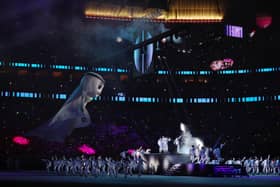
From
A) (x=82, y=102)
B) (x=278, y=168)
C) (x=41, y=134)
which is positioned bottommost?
(x=278, y=168)

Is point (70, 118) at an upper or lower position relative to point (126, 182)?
upper

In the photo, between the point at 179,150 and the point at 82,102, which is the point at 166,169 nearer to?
the point at 179,150

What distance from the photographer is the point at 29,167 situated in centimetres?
4581

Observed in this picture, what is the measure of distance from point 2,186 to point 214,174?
61.1 feet

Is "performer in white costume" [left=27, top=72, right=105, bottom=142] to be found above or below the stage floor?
above

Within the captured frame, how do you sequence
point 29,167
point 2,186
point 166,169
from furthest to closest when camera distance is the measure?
1. point 29,167
2. point 166,169
3. point 2,186

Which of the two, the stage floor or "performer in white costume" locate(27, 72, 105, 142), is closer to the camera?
the stage floor

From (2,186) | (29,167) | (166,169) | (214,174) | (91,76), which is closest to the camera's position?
(2,186)

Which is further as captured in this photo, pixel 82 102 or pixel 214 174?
pixel 82 102

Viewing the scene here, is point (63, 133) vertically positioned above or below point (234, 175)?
above

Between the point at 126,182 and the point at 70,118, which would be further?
the point at 70,118

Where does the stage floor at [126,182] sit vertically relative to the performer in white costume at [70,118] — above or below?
below

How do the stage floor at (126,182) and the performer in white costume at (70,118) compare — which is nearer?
the stage floor at (126,182)

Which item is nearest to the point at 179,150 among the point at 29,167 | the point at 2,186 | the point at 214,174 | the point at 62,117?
the point at 214,174
